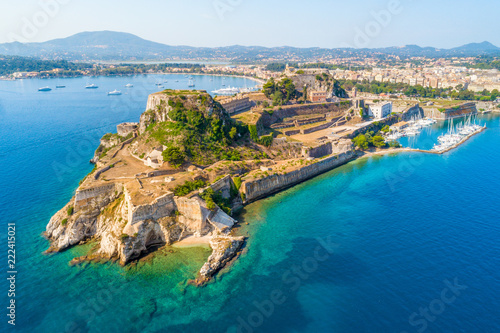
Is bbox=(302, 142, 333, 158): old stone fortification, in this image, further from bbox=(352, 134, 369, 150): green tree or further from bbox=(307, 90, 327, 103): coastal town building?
bbox=(307, 90, 327, 103): coastal town building

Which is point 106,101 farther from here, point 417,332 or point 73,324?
point 417,332

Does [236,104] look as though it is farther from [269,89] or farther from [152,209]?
[152,209]

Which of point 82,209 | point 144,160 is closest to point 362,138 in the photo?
point 144,160

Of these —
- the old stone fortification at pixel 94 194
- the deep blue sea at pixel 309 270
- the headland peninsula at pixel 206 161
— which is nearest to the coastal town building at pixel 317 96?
the headland peninsula at pixel 206 161

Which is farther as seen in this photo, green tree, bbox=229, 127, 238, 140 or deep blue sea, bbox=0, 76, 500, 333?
green tree, bbox=229, 127, 238, 140

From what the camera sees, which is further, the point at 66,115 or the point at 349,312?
the point at 66,115

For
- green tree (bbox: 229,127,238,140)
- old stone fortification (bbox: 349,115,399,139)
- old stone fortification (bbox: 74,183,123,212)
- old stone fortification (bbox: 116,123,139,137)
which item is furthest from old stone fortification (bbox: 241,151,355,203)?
old stone fortification (bbox: 116,123,139,137)
